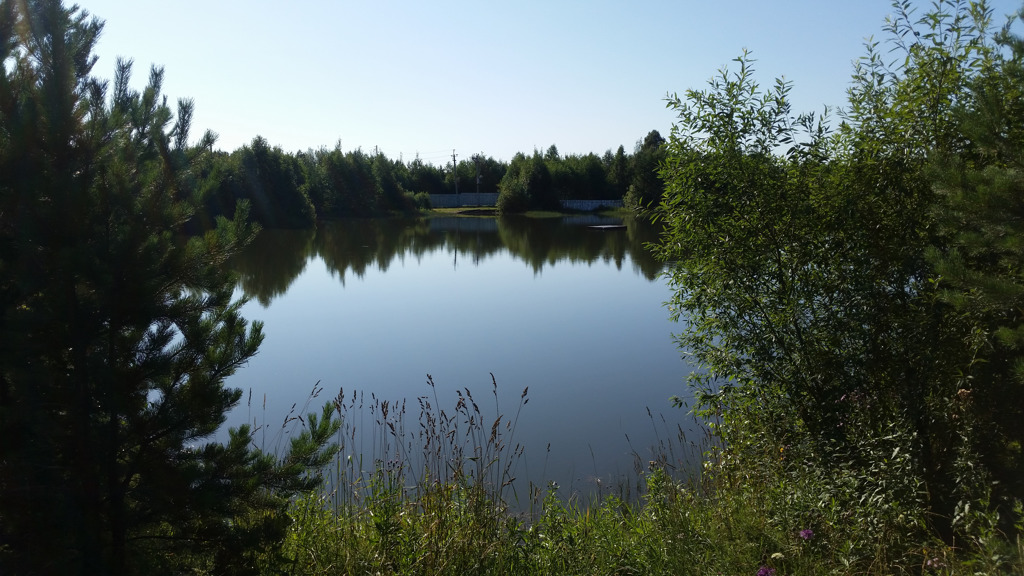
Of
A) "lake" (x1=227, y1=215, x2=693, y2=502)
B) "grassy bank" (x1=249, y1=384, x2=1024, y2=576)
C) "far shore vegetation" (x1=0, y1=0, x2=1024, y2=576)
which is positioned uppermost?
"far shore vegetation" (x1=0, y1=0, x2=1024, y2=576)

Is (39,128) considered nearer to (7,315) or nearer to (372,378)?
(7,315)

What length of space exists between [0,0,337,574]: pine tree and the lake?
79 cm

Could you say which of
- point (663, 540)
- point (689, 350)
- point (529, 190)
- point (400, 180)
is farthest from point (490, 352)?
point (400, 180)

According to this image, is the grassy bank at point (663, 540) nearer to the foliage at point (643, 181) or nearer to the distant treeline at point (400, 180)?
the distant treeline at point (400, 180)

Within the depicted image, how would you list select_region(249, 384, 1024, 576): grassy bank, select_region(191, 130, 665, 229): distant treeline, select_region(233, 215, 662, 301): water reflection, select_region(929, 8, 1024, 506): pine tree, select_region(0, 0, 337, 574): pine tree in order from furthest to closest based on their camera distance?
select_region(191, 130, 665, 229): distant treeline
select_region(233, 215, 662, 301): water reflection
select_region(249, 384, 1024, 576): grassy bank
select_region(929, 8, 1024, 506): pine tree
select_region(0, 0, 337, 574): pine tree

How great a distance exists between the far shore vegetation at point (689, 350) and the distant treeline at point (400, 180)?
36579 mm

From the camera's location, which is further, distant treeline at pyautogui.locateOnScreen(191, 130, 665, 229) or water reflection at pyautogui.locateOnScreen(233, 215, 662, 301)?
distant treeline at pyautogui.locateOnScreen(191, 130, 665, 229)

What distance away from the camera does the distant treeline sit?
149 ft

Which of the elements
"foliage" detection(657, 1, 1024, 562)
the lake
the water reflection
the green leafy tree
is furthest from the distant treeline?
"foliage" detection(657, 1, 1024, 562)

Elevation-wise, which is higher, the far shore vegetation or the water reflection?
the far shore vegetation

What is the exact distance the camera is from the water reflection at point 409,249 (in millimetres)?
22995

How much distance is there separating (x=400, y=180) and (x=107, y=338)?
75.8m

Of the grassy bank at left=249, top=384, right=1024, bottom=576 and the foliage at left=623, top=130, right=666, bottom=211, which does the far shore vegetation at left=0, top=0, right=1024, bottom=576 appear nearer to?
the grassy bank at left=249, top=384, right=1024, bottom=576

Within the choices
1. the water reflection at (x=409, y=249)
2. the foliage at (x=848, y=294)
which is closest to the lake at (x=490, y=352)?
the water reflection at (x=409, y=249)
